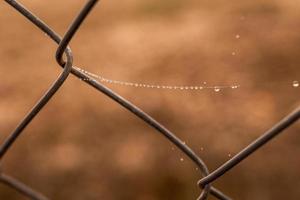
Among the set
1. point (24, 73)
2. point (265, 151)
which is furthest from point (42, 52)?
point (265, 151)

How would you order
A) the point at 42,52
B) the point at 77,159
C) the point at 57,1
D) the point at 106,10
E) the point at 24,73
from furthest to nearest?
the point at 57,1
the point at 106,10
the point at 42,52
the point at 24,73
the point at 77,159

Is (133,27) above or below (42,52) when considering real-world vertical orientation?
above

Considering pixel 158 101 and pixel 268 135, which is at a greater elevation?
pixel 268 135

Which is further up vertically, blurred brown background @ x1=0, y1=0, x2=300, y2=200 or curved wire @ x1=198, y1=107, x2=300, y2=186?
curved wire @ x1=198, y1=107, x2=300, y2=186

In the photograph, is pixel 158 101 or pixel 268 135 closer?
pixel 268 135

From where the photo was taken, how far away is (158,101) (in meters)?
2.26

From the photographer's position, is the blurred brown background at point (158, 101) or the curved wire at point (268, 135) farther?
the blurred brown background at point (158, 101)

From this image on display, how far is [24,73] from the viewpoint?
268 centimetres

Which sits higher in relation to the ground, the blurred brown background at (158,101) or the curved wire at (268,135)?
the curved wire at (268,135)

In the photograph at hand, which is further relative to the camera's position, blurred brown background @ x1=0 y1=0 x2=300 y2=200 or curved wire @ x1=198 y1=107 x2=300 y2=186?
blurred brown background @ x1=0 y1=0 x2=300 y2=200

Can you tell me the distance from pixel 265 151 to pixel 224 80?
1.76 ft

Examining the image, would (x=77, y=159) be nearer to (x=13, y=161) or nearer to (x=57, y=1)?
(x=13, y=161)

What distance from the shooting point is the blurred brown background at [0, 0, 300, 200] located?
1785 millimetres

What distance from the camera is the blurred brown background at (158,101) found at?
179 centimetres
